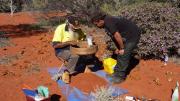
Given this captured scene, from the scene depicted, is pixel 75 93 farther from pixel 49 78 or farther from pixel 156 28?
pixel 156 28

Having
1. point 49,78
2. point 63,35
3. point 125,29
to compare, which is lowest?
point 49,78

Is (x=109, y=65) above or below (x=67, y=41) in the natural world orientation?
below

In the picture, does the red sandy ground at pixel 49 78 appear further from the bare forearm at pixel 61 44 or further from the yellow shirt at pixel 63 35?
the yellow shirt at pixel 63 35

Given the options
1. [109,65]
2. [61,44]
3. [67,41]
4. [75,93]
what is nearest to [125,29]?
[109,65]

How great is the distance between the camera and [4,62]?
9664 millimetres

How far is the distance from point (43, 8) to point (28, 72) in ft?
32.3

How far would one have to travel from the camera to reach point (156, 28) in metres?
9.95

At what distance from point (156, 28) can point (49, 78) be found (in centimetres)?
313

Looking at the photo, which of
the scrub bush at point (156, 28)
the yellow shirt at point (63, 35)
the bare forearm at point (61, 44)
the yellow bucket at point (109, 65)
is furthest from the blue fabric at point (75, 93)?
the scrub bush at point (156, 28)

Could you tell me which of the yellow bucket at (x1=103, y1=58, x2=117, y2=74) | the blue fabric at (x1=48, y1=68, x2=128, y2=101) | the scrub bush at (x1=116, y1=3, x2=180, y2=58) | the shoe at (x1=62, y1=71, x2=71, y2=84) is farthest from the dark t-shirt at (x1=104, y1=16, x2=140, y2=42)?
the scrub bush at (x1=116, y1=3, x2=180, y2=58)

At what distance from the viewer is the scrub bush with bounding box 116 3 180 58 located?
32.1 feet

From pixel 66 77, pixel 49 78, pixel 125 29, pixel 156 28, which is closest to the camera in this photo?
pixel 66 77

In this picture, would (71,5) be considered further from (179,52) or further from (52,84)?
(52,84)

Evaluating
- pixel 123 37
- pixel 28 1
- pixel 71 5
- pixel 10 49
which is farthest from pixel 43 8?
pixel 123 37
